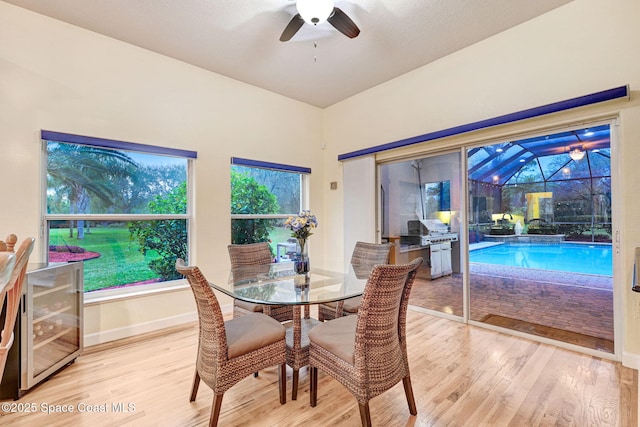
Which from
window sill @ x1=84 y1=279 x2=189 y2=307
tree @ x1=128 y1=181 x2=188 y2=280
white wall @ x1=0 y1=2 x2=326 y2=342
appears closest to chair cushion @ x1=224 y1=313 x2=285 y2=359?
white wall @ x1=0 y1=2 x2=326 y2=342

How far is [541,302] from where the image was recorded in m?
3.07

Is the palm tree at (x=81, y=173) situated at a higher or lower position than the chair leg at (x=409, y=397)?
higher

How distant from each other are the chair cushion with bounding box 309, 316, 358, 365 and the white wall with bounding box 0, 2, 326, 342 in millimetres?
1678

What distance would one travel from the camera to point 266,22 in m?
2.71

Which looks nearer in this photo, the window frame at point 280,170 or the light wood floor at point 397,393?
the light wood floor at point 397,393

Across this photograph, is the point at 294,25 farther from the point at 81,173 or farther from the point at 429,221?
the point at 429,221

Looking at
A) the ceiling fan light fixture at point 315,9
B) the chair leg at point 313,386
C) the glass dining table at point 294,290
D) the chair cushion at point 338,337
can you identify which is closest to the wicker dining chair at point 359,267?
the glass dining table at point 294,290

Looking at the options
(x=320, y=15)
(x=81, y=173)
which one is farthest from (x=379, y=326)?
(x=81, y=173)

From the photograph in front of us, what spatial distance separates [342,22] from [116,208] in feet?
9.30

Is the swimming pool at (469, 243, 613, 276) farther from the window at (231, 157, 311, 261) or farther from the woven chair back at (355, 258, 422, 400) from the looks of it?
the window at (231, 157, 311, 261)

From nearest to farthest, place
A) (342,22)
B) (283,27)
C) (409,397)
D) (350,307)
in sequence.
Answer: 1. (409,397)
2. (342,22)
3. (350,307)
4. (283,27)

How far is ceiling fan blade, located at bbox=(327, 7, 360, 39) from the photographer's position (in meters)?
2.24

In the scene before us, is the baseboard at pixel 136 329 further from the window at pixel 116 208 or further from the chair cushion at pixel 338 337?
the chair cushion at pixel 338 337

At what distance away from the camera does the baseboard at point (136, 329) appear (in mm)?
2801
